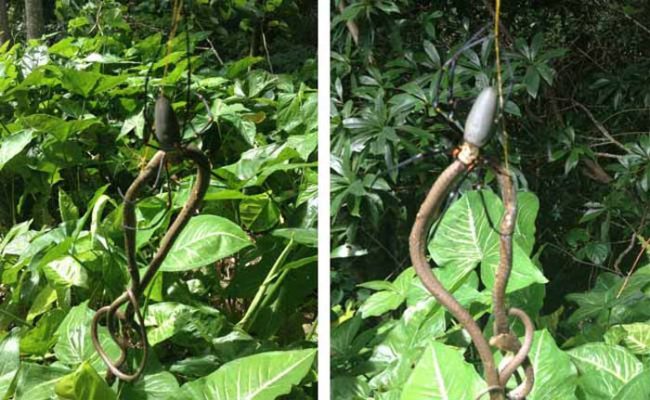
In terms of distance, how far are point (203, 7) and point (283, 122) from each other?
72 centimetres

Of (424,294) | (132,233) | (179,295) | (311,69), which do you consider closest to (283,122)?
(311,69)

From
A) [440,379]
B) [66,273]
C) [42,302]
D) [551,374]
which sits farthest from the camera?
[42,302]

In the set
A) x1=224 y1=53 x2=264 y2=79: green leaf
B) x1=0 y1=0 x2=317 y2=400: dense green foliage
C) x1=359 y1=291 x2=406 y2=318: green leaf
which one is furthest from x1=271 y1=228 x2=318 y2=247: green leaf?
x1=224 y1=53 x2=264 y2=79: green leaf

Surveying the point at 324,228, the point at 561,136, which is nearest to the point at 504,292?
the point at 324,228

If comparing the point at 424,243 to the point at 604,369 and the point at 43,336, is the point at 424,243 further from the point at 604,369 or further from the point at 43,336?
the point at 43,336

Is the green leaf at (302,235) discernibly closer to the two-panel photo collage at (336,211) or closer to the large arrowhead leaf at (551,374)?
the two-panel photo collage at (336,211)

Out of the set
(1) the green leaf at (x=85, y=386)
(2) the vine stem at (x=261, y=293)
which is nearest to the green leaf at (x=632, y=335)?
(2) the vine stem at (x=261, y=293)

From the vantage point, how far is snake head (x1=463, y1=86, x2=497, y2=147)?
1.45 feet

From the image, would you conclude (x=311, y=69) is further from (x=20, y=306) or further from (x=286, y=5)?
(x=20, y=306)

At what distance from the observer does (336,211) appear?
47.5 inches

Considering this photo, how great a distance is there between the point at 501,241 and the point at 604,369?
1.50 ft

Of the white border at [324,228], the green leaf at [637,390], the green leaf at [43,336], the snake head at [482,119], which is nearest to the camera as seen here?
the snake head at [482,119]

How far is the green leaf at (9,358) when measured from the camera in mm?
988

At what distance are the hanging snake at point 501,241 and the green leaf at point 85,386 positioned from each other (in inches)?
16.3
